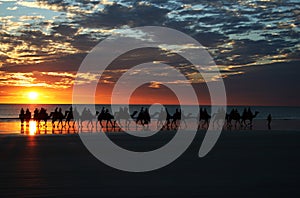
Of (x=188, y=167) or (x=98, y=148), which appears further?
(x=98, y=148)

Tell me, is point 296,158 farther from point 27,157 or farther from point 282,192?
point 27,157

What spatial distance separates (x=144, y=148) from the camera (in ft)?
65.2

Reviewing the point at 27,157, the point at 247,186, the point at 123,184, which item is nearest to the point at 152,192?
the point at 123,184

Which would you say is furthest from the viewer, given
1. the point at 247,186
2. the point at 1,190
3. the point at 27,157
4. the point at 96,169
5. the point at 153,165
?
the point at 27,157

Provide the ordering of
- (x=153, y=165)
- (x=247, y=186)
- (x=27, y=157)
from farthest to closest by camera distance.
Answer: (x=27, y=157), (x=153, y=165), (x=247, y=186)

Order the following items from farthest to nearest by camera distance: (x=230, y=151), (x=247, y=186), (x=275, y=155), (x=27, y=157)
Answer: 1. (x=230, y=151)
2. (x=275, y=155)
3. (x=27, y=157)
4. (x=247, y=186)

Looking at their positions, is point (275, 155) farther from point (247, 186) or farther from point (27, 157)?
point (27, 157)

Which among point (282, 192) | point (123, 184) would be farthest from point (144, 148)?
point (282, 192)

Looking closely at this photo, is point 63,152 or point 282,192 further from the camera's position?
point 63,152

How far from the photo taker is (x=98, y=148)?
63.7 ft

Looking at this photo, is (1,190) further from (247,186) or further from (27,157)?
(27,157)

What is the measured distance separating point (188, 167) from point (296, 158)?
4667 millimetres

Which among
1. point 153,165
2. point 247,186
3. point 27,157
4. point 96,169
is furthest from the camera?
point 27,157

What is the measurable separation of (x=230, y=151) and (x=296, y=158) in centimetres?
285
